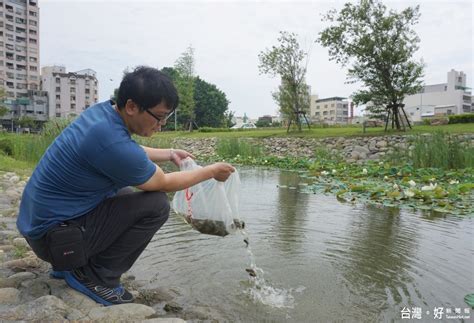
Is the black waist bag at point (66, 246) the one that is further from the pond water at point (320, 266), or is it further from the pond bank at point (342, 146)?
the pond bank at point (342, 146)

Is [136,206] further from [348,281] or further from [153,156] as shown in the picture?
[348,281]

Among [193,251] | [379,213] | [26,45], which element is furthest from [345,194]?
[26,45]

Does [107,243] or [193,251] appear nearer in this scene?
[107,243]

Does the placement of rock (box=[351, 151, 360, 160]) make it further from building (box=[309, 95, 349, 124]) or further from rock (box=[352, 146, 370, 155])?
building (box=[309, 95, 349, 124])

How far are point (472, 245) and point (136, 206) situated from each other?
10.4ft

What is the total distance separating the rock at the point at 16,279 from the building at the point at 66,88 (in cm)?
6207

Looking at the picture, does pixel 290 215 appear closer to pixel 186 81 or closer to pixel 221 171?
pixel 221 171

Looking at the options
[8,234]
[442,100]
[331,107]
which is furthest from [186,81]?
[331,107]

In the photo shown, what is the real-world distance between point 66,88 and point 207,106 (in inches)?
1047

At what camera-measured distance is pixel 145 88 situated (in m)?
1.90

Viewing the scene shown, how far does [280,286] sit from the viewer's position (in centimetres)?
270

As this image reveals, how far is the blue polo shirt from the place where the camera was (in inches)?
72.2

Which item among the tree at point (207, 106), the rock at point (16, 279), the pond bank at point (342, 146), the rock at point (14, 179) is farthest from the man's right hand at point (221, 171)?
the tree at point (207, 106)

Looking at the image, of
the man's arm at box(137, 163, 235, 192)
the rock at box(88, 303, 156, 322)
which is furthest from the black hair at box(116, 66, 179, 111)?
the rock at box(88, 303, 156, 322)
